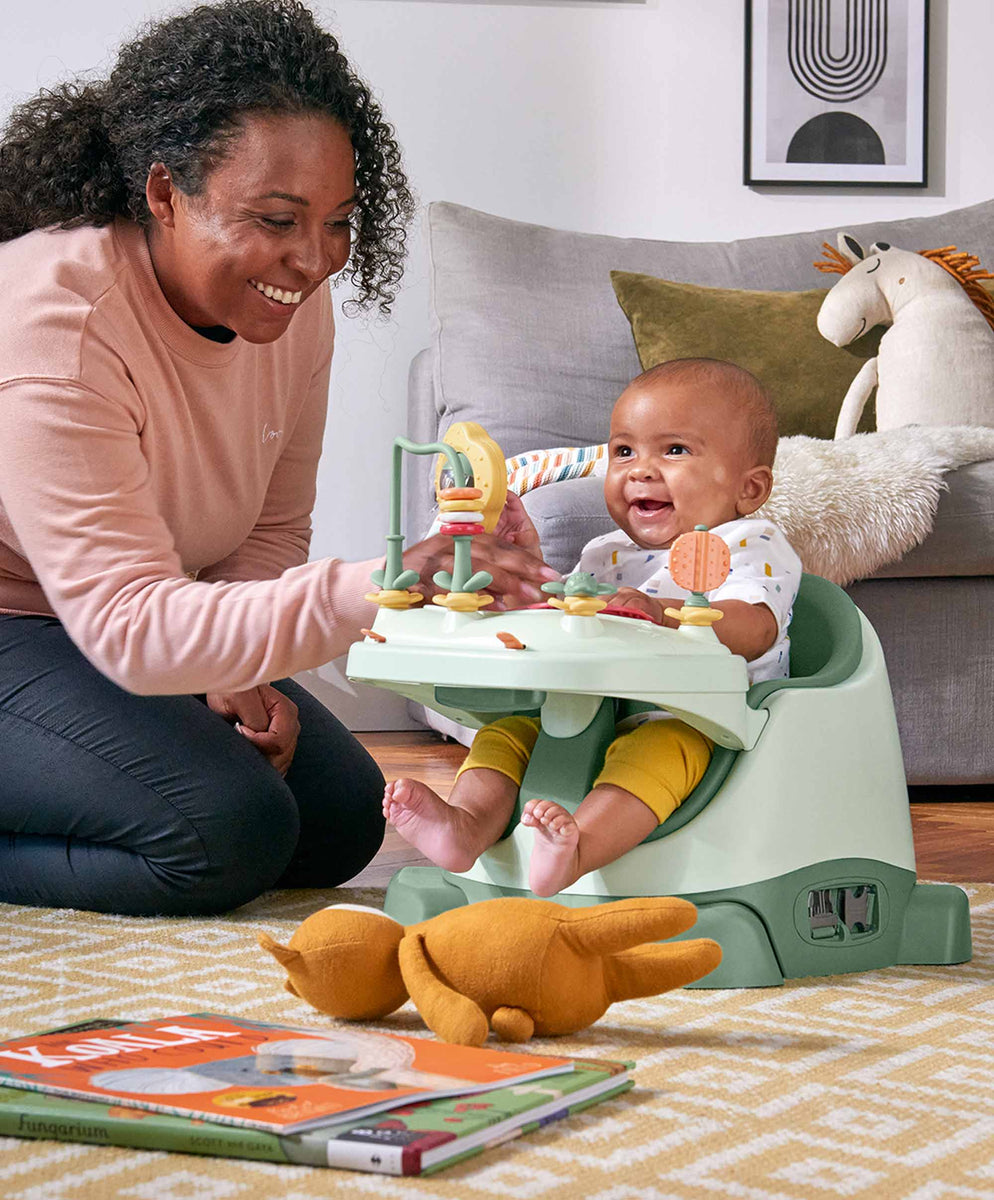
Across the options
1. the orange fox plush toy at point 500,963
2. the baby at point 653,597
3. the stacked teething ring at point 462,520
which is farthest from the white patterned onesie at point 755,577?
the orange fox plush toy at point 500,963

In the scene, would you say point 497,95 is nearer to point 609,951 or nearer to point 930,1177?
point 609,951

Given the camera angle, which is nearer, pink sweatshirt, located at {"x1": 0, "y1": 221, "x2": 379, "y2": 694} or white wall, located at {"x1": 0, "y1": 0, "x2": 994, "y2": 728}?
pink sweatshirt, located at {"x1": 0, "y1": 221, "x2": 379, "y2": 694}

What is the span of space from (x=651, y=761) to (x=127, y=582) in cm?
43

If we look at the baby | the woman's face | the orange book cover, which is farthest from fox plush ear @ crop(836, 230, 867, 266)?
the orange book cover

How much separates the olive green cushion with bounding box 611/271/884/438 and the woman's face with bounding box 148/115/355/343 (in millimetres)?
1241

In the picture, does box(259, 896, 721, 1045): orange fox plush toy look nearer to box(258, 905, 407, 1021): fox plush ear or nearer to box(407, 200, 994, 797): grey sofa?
box(258, 905, 407, 1021): fox plush ear

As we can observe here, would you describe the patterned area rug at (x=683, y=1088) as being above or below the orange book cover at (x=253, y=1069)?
below

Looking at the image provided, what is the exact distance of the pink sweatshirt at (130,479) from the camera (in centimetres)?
Answer: 113

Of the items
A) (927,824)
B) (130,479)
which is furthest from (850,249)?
(130,479)

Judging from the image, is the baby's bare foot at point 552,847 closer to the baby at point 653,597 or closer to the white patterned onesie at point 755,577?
the baby at point 653,597

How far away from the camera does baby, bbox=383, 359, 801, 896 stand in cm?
105

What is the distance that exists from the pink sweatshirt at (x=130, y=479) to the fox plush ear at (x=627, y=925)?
0.32 metres

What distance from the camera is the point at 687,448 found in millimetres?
1328

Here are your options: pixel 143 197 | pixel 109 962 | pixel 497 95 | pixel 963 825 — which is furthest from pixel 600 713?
pixel 497 95
